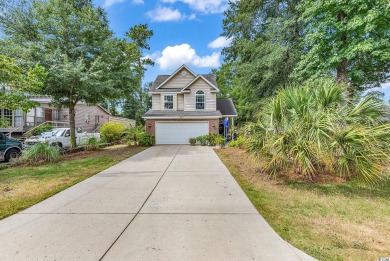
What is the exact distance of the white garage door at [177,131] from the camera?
62.5ft

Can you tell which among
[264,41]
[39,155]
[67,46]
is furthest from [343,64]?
[39,155]

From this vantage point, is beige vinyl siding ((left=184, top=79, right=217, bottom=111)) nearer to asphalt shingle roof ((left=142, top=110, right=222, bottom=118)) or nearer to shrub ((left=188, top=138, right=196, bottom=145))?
asphalt shingle roof ((left=142, top=110, right=222, bottom=118))

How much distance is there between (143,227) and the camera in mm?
3596

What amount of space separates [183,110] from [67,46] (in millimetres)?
10358

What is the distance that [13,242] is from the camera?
318cm

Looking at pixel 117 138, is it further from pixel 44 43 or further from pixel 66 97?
pixel 44 43

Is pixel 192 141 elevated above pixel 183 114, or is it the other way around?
pixel 183 114

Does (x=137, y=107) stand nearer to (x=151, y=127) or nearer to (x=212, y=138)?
(x=151, y=127)

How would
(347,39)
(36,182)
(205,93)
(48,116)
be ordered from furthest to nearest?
(48,116)
(205,93)
(347,39)
(36,182)

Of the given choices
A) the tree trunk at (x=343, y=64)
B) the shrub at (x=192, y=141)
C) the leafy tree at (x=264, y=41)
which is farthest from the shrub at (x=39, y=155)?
the tree trunk at (x=343, y=64)

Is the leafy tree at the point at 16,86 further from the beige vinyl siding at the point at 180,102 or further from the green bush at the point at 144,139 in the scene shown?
the beige vinyl siding at the point at 180,102

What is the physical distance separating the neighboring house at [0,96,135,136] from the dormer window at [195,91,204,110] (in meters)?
6.97

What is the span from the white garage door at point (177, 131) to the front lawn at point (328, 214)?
40.6ft

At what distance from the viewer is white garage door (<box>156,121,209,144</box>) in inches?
750
